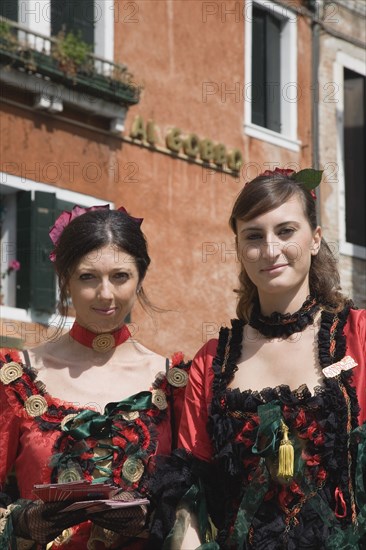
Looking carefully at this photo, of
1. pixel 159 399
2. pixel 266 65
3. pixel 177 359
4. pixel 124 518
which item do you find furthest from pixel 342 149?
pixel 124 518

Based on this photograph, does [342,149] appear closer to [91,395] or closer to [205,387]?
[91,395]

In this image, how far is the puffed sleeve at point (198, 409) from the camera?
4.54m

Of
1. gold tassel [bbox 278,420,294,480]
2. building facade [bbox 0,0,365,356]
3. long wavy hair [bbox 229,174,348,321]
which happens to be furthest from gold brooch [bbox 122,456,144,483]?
building facade [bbox 0,0,365,356]

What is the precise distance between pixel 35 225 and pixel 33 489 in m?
7.54

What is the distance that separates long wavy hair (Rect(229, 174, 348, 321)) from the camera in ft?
14.9

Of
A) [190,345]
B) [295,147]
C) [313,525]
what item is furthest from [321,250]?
[295,147]

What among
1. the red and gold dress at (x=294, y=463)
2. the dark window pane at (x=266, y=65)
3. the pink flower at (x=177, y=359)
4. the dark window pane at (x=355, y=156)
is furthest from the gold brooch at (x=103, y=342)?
the dark window pane at (x=355, y=156)

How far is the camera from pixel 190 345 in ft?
44.3

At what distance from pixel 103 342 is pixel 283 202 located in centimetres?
102

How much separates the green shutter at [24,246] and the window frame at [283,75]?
3464mm

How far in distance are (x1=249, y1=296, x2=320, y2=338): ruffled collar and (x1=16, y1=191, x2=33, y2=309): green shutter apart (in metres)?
7.53

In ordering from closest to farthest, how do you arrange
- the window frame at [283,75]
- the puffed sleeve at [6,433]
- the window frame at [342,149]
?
the puffed sleeve at [6,433] → the window frame at [283,75] → the window frame at [342,149]

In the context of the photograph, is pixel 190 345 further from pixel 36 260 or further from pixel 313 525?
pixel 313 525

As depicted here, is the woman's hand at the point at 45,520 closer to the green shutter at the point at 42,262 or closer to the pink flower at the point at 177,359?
the pink flower at the point at 177,359
